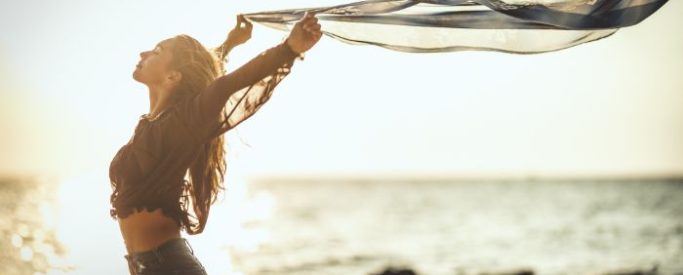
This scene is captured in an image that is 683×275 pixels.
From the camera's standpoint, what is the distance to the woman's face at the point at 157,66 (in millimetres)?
2174

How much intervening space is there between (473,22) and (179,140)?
1004 millimetres

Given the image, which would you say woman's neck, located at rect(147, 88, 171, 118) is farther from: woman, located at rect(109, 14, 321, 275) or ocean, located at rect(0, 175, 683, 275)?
ocean, located at rect(0, 175, 683, 275)

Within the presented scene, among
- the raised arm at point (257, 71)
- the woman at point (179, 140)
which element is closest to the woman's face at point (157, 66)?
the woman at point (179, 140)

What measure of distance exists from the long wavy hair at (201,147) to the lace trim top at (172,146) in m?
0.06

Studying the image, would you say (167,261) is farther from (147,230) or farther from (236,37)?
(236,37)

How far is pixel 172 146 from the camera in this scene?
80.5 inches

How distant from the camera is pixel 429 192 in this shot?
6500 cm

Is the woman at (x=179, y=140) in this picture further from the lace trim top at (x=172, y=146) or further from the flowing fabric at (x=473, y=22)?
the flowing fabric at (x=473, y=22)

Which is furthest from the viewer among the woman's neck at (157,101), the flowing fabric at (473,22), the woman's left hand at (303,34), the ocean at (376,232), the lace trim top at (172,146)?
the ocean at (376,232)

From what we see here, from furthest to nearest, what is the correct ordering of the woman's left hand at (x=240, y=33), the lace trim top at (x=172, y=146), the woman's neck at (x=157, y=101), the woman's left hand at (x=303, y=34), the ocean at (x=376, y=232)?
the ocean at (x=376, y=232)
the woman's left hand at (x=240, y=33)
the woman's neck at (x=157, y=101)
the lace trim top at (x=172, y=146)
the woman's left hand at (x=303, y=34)

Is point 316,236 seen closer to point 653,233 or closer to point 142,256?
point 653,233

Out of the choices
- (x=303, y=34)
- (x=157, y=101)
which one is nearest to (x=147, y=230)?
(x=157, y=101)

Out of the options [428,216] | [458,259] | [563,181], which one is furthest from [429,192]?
[458,259]

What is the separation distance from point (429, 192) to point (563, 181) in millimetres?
18231
